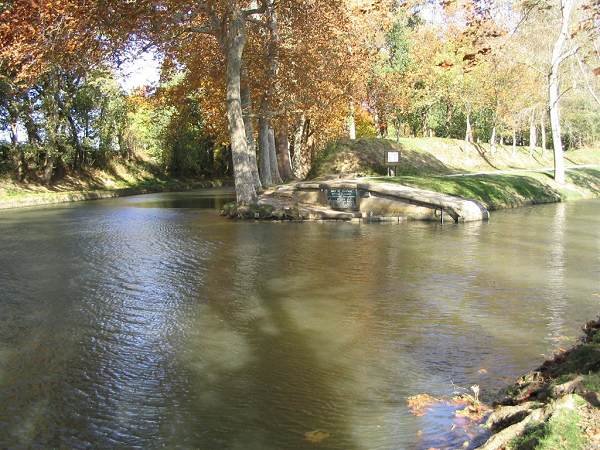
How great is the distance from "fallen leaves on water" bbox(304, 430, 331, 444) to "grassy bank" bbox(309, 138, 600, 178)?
27.9 meters

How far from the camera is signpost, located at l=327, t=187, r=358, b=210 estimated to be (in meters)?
20.1

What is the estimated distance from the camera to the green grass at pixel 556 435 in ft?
11.4

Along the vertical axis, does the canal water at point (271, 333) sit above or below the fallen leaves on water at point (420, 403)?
above

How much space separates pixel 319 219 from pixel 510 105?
106 ft

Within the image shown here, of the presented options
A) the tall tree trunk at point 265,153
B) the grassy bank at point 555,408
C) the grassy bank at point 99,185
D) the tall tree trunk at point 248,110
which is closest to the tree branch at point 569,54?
the tall tree trunk at point 265,153

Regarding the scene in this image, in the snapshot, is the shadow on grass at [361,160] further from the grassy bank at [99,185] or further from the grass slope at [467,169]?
the grassy bank at [99,185]

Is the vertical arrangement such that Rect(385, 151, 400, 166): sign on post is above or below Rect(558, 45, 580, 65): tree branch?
below

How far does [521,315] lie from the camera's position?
312 inches

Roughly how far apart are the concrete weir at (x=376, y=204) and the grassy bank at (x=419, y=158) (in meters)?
11.7

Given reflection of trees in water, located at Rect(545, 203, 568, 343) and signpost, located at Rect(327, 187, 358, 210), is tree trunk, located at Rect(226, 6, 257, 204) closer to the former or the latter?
signpost, located at Rect(327, 187, 358, 210)

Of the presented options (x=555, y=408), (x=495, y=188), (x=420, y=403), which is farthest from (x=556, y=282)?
(x=495, y=188)

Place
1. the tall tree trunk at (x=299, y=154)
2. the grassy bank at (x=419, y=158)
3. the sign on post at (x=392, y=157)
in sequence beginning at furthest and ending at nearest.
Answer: the tall tree trunk at (x=299, y=154)
the grassy bank at (x=419, y=158)
the sign on post at (x=392, y=157)

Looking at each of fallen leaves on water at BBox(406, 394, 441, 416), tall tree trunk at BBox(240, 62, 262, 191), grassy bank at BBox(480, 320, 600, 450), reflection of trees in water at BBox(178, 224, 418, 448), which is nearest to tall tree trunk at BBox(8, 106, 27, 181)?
tall tree trunk at BBox(240, 62, 262, 191)

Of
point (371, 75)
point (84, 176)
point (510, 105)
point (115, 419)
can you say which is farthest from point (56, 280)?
point (510, 105)
